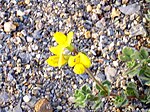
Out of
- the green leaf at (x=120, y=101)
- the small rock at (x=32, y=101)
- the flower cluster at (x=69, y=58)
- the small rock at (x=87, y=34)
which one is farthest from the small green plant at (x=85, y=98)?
the small rock at (x=87, y=34)

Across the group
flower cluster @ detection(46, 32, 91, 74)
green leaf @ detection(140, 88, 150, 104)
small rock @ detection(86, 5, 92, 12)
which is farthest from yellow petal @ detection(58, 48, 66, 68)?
small rock @ detection(86, 5, 92, 12)

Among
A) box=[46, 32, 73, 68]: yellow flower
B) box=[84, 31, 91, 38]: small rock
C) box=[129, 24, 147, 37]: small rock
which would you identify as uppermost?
box=[84, 31, 91, 38]: small rock

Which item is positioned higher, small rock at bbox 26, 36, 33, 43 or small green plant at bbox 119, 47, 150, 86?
small rock at bbox 26, 36, 33, 43

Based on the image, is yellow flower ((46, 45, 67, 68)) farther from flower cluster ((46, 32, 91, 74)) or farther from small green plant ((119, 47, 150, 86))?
small green plant ((119, 47, 150, 86))

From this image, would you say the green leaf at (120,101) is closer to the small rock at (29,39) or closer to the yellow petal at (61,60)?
the yellow petal at (61,60)

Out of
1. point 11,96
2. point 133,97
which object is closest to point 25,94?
point 11,96

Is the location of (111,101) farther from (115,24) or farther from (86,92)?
(115,24)
